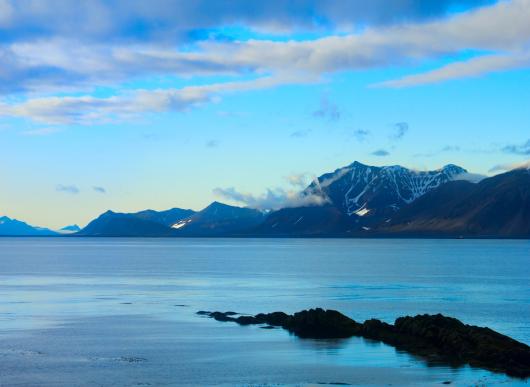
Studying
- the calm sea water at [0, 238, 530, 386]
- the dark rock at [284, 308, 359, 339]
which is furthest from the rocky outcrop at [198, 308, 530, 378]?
the calm sea water at [0, 238, 530, 386]

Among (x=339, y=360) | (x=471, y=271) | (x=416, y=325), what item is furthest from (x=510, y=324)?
(x=471, y=271)

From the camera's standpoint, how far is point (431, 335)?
182ft

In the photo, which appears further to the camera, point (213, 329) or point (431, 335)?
point (213, 329)

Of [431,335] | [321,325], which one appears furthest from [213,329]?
[431,335]

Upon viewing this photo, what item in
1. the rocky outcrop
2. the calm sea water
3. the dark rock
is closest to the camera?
the calm sea water

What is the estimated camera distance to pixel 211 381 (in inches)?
1773

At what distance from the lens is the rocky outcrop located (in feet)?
158

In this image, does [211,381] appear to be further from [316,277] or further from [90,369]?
[316,277]

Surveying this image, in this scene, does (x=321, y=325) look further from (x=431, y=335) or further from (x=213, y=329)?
(x=431, y=335)

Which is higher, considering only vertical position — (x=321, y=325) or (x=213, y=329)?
(x=321, y=325)

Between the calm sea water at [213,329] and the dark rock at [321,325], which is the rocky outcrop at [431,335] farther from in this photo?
the calm sea water at [213,329]

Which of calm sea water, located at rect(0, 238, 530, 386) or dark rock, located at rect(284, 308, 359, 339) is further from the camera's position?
dark rock, located at rect(284, 308, 359, 339)

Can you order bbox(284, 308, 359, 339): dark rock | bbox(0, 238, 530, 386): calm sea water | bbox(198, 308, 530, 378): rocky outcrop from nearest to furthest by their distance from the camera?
bbox(0, 238, 530, 386): calm sea water
bbox(198, 308, 530, 378): rocky outcrop
bbox(284, 308, 359, 339): dark rock

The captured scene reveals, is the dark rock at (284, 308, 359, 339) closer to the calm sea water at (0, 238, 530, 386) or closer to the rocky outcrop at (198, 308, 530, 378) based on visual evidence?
the rocky outcrop at (198, 308, 530, 378)
